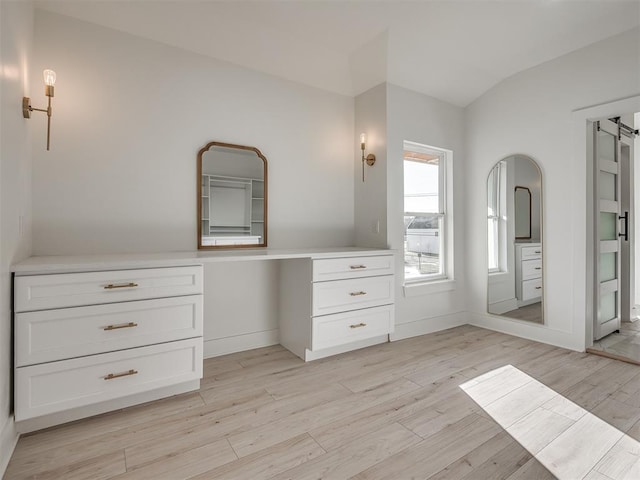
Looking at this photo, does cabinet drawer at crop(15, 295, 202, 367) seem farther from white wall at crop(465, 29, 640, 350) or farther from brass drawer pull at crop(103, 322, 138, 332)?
white wall at crop(465, 29, 640, 350)

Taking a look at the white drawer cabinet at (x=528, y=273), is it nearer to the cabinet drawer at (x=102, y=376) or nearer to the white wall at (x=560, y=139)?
the white wall at (x=560, y=139)

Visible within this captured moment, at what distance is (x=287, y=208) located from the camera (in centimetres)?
312

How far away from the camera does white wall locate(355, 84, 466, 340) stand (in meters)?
3.24

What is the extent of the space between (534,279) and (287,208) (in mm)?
2510

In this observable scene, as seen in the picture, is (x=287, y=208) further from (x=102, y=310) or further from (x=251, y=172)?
(x=102, y=310)

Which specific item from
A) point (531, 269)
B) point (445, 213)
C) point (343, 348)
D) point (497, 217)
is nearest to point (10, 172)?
point (343, 348)

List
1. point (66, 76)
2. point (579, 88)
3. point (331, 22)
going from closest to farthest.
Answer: point (66, 76) < point (331, 22) < point (579, 88)

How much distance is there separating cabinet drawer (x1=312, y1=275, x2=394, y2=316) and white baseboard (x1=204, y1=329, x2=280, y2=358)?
688 millimetres

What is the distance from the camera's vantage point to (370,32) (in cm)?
285

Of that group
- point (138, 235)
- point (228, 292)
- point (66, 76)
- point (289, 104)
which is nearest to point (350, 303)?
point (228, 292)

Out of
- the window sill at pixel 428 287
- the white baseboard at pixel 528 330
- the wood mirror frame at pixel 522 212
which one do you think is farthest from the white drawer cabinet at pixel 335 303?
the wood mirror frame at pixel 522 212

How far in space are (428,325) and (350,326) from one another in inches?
46.2

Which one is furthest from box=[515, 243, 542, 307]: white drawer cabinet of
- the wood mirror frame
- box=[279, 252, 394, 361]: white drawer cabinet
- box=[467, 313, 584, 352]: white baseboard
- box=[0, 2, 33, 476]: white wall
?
box=[0, 2, 33, 476]: white wall

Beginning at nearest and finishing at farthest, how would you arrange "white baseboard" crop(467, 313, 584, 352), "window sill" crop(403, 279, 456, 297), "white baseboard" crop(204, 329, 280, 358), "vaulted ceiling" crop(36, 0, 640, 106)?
"vaulted ceiling" crop(36, 0, 640, 106) → "white baseboard" crop(204, 329, 280, 358) → "white baseboard" crop(467, 313, 584, 352) → "window sill" crop(403, 279, 456, 297)
